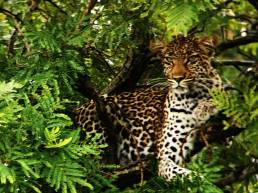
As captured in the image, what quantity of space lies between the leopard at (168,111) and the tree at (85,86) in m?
0.18

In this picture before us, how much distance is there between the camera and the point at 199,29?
8.98m

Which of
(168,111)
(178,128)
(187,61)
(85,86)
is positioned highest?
(187,61)

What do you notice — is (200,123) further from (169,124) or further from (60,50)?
(60,50)

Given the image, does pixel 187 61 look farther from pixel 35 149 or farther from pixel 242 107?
pixel 35 149

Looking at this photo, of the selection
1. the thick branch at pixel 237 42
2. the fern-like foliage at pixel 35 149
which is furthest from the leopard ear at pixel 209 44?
the fern-like foliage at pixel 35 149

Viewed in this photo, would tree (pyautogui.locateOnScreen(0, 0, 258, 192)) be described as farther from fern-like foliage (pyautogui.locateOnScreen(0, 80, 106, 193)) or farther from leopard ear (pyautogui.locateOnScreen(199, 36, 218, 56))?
leopard ear (pyautogui.locateOnScreen(199, 36, 218, 56))

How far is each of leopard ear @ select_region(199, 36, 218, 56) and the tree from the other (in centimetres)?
23

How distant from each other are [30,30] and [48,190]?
4.36 feet

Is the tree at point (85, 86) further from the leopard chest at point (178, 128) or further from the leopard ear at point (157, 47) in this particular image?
the leopard chest at point (178, 128)

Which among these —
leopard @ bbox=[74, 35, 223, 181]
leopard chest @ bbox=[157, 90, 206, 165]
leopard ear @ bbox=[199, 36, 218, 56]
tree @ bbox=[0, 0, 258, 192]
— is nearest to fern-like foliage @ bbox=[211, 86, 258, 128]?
tree @ bbox=[0, 0, 258, 192]

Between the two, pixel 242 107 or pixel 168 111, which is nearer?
pixel 242 107

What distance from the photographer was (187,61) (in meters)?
7.70

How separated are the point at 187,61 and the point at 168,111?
46 centimetres

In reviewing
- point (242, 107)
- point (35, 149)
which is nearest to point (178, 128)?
point (242, 107)
